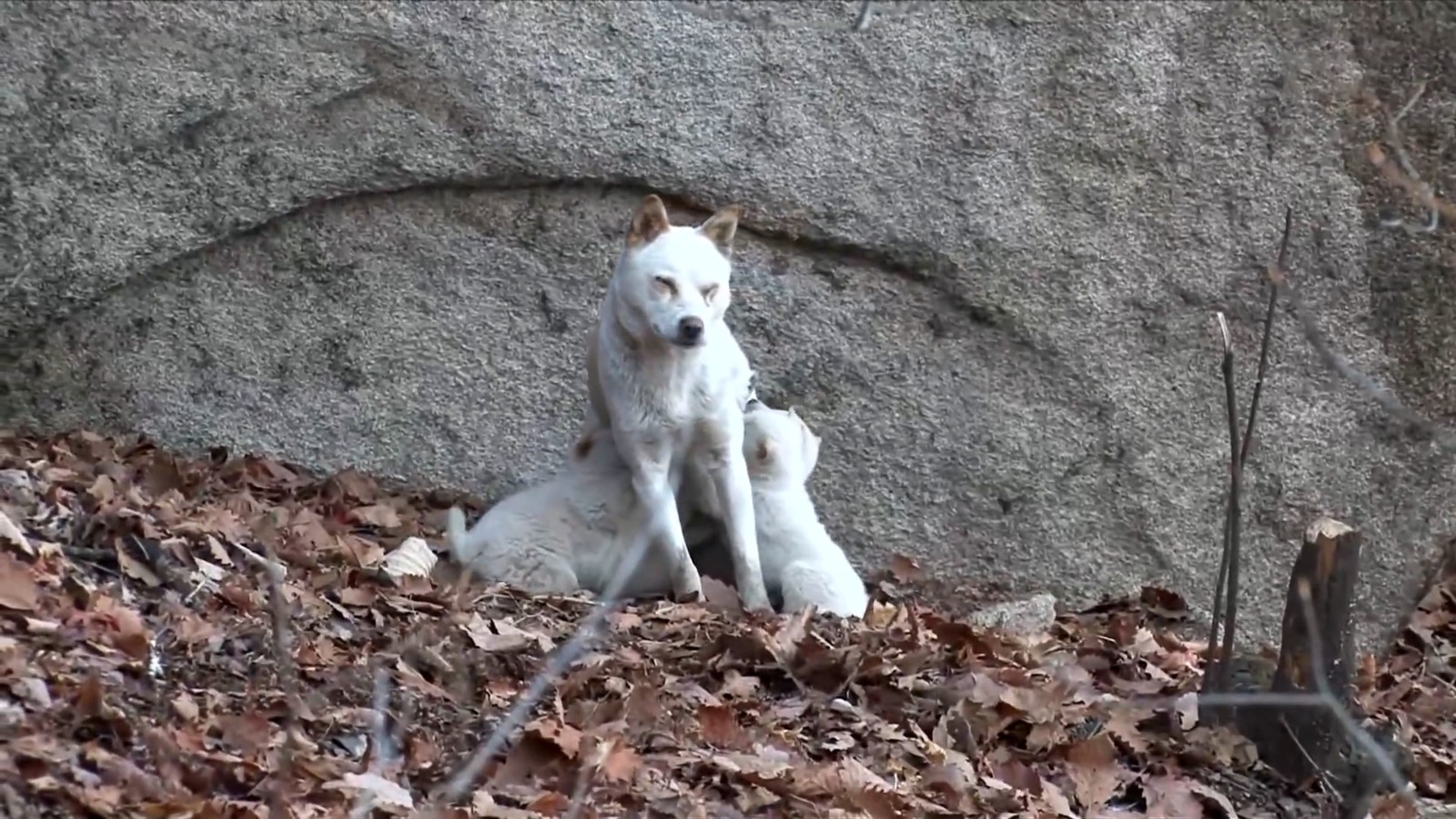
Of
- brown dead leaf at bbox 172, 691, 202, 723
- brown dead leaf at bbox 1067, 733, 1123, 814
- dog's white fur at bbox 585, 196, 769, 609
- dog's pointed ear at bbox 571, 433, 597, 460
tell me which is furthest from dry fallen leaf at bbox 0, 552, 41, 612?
brown dead leaf at bbox 1067, 733, 1123, 814

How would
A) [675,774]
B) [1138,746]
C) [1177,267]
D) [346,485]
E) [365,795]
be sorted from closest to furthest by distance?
1. [365,795]
2. [675,774]
3. [1138,746]
4. [346,485]
5. [1177,267]

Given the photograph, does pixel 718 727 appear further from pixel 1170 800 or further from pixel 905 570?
pixel 905 570

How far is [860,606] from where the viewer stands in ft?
19.5

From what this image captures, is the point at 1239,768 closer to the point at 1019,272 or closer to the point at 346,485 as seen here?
the point at 1019,272

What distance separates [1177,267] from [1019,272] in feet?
2.02

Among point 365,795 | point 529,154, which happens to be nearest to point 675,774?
point 365,795

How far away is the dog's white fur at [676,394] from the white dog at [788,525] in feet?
0.43

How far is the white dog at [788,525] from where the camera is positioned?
591cm

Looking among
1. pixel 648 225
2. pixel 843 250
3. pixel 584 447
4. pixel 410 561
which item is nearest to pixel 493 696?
pixel 410 561

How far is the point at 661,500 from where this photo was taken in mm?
5859

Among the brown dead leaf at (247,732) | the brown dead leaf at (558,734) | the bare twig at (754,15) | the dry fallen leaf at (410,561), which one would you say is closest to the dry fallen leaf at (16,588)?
the brown dead leaf at (247,732)

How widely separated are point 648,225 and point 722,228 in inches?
9.6

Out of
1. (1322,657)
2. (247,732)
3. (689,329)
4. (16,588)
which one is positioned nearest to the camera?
(247,732)

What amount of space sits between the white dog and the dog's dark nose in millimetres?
686
